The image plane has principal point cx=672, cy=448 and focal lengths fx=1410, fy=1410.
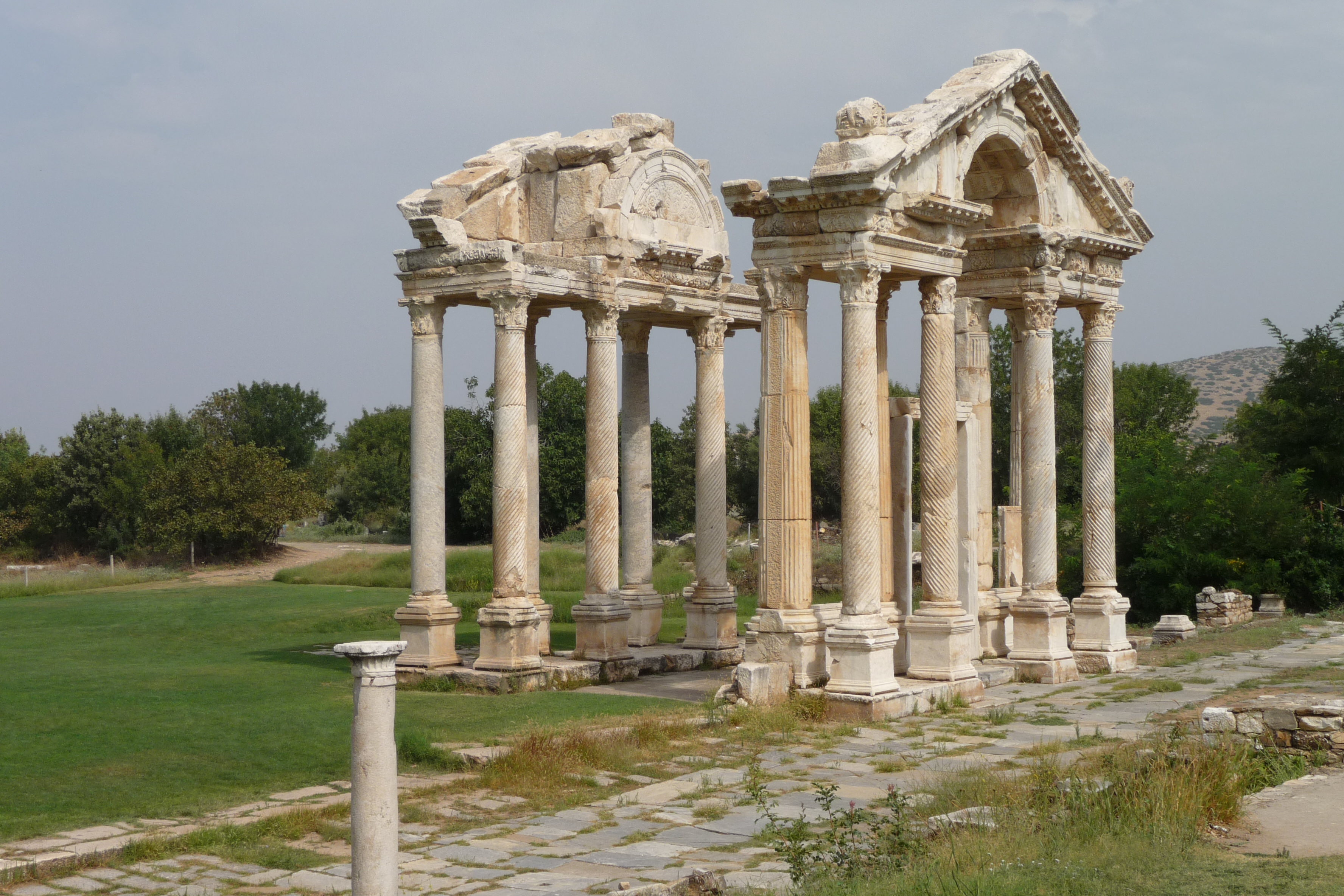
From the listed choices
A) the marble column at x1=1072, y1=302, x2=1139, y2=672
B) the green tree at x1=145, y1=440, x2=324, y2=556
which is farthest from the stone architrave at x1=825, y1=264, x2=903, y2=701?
the green tree at x1=145, y1=440, x2=324, y2=556

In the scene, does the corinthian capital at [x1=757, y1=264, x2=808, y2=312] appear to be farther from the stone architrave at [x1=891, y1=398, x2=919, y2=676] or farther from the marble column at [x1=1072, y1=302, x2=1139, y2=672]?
the marble column at [x1=1072, y1=302, x2=1139, y2=672]

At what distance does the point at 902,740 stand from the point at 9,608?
74.4 feet

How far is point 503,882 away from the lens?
8.69 meters

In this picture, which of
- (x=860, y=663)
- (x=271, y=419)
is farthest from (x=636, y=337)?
(x=271, y=419)

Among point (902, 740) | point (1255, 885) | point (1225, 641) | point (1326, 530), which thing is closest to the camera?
point (1255, 885)

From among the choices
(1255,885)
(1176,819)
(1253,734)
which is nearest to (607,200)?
(1253,734)

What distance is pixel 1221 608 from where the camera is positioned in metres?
26.4

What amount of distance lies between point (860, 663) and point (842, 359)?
10.8 ft

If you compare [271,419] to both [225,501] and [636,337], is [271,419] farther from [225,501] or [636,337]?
[636,337]

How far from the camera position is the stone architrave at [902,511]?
17281 mm

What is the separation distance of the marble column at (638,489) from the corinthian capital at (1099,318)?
650 cm

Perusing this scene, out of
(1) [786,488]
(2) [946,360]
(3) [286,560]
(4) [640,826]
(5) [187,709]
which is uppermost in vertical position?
(2) [946,360]

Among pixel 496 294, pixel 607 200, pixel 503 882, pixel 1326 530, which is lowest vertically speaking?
pixel 503 882

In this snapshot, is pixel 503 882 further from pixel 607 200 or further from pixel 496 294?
pixel 607 200
